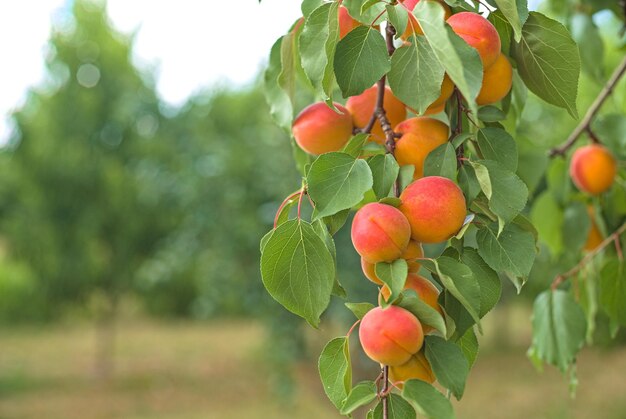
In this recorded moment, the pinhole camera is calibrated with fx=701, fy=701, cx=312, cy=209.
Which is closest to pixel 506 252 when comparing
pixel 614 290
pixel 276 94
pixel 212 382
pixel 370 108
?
pixel 370 108

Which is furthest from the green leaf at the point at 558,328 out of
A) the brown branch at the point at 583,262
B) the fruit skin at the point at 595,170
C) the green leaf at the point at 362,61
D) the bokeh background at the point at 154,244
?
the bokeh background at the point at 154,244

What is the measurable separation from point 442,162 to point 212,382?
580cm

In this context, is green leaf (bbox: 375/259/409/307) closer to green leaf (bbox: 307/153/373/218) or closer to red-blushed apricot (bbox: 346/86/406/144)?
green leaf (bbox: 307/153/373/218)

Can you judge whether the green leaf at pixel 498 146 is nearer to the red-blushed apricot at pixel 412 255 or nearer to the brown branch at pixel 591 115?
the red-blushed apricot at pixel 412 255

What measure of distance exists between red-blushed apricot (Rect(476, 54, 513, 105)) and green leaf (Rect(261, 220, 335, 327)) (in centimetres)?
15

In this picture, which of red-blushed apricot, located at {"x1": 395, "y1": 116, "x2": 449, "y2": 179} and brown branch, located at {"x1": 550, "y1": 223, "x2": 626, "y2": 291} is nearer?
red-blushed apricot, located at {"x1": 395, "y1": 116, "x2": 449, "y2": 179}

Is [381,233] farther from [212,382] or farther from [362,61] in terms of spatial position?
[212,382]

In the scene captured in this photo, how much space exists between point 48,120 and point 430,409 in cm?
606

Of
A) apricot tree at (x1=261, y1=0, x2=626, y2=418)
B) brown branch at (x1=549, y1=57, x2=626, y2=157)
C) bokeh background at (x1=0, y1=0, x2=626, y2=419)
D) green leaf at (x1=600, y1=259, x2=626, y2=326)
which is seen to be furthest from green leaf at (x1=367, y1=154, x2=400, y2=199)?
bokeh background at (x1=0, y1=0, x2=626, y2=419)

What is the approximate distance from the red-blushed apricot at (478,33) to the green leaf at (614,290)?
0.43 metres

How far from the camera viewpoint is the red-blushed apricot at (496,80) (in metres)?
0.45

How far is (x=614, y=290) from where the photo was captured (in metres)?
Answer: 0.76

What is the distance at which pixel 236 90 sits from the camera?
912 cm

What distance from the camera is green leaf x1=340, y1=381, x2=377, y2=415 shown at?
376 mm
